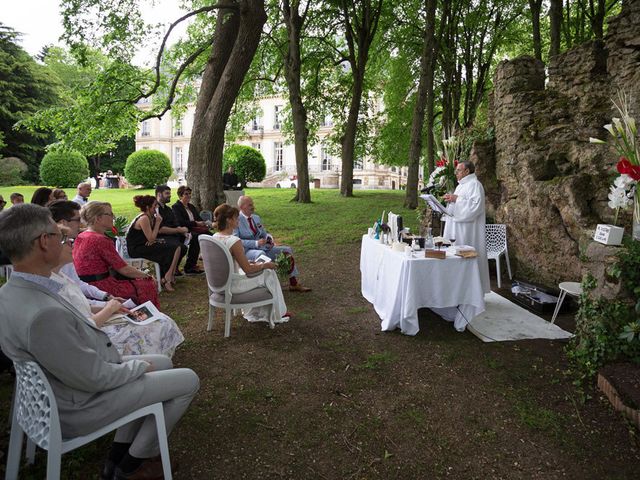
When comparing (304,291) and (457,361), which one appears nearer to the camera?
(457,361)

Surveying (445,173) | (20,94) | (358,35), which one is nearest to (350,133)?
(358,35)

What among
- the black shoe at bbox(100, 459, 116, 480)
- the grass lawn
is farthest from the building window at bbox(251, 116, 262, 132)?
the black shoe at bbox(100, 459, 116, 480)

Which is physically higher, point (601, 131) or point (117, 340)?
point (601, 131)

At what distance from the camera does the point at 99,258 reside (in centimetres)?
411

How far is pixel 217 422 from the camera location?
3.25 meters

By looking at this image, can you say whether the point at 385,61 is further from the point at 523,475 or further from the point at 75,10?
the point at 523,475

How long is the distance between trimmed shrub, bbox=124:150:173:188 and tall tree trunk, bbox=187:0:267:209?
57.4 feet

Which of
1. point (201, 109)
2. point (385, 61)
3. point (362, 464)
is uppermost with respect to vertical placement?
point (385, 61)

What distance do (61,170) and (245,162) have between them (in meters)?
10.6

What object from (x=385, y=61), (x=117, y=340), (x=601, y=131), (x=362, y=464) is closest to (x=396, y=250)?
(x=362, y=464)

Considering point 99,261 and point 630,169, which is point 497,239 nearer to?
point 630,169

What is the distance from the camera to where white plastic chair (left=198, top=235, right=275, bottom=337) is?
4660 millimetres

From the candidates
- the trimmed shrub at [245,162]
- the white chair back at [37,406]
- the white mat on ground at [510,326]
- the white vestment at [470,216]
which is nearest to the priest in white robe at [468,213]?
the white vestment at [470,216]

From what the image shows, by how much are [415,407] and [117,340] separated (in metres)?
2.34
